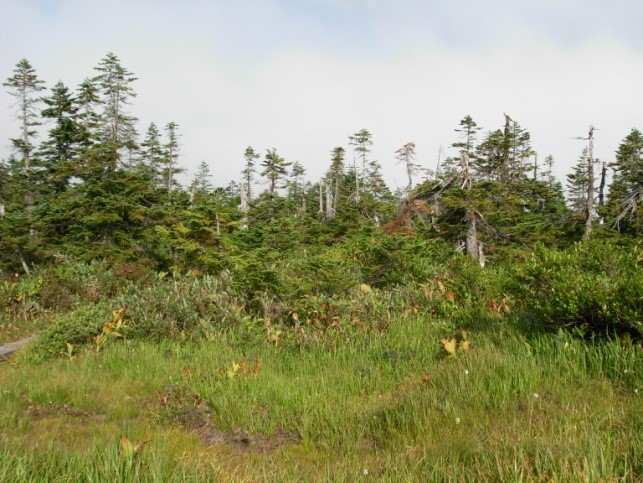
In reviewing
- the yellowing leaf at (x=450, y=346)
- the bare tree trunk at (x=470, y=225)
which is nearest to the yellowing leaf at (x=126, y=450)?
the yellowing leaf at (x=450, y=346)

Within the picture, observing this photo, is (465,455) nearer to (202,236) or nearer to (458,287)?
(458,287)

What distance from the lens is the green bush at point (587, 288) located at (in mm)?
4215

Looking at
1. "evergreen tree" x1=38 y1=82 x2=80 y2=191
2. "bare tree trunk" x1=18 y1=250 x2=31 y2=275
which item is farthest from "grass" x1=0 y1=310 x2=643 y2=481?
"evergreen tree" x1=38 y1=82 x2=80 y2=191

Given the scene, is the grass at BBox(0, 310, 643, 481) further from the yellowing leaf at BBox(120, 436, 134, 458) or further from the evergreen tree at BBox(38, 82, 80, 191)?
Result: the evergreen tree at BBox(38, 82, 80, 191)

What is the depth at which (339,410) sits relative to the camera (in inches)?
171

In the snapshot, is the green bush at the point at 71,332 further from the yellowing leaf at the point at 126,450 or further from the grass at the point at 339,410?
the yellowing leaf at the point at 126,450

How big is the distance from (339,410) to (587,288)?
3.00 m

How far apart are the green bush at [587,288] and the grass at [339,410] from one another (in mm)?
299

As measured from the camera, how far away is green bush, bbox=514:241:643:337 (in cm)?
422

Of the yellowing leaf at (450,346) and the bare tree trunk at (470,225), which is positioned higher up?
the bare tree trunk at (470,225)

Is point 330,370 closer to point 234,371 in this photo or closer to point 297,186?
point 234,371

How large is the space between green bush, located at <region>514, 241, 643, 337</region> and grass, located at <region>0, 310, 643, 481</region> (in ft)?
0.98

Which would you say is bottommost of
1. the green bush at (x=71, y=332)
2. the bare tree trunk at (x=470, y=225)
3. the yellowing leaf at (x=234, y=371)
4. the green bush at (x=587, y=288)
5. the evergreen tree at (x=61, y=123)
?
the yellowing leaf at (x=234, y=371)

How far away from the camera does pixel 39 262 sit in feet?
51.6
